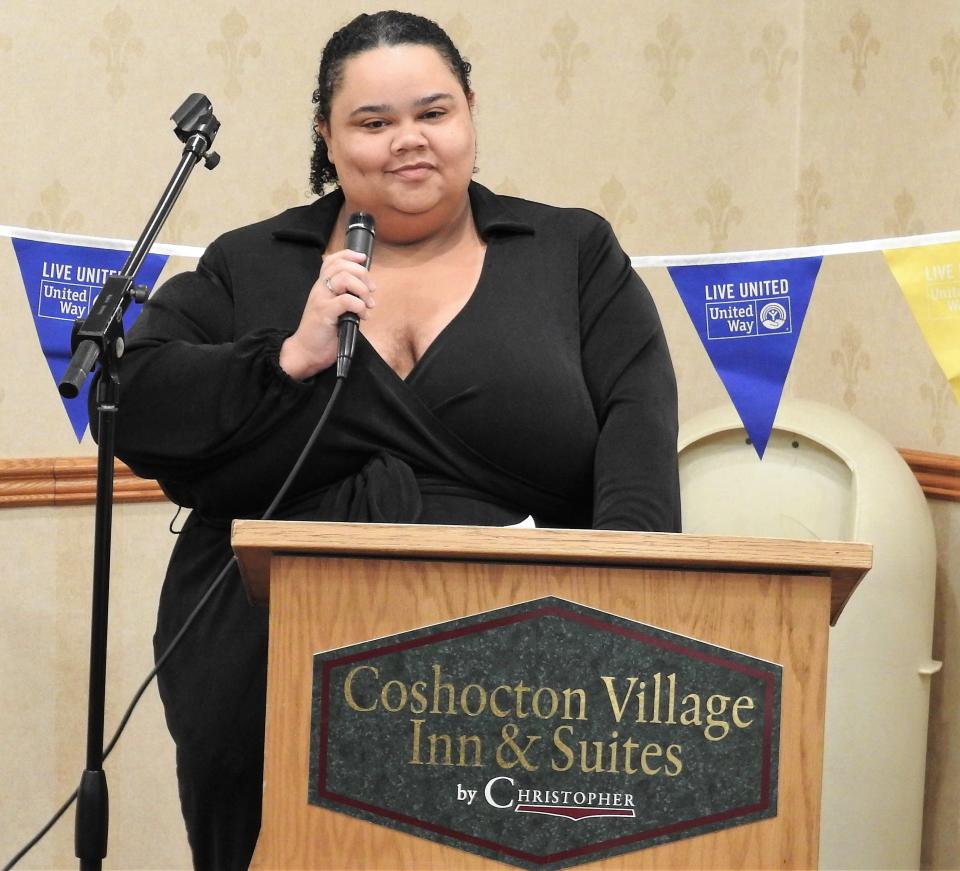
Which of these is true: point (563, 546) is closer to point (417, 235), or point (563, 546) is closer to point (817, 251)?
point (417, 235)

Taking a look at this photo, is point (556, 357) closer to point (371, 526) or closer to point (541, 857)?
point (371, 526)

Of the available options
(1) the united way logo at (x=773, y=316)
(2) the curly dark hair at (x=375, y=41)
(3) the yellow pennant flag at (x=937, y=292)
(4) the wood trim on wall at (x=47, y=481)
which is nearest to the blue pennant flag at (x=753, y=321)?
(1) the united way logo at (x=773, y=316)

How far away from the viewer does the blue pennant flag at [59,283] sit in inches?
103

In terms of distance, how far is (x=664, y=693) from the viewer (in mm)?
1258

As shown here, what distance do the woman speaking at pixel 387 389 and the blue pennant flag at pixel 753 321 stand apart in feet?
2.17

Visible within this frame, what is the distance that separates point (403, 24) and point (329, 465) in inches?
25.8

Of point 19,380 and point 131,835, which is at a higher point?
point 19,380

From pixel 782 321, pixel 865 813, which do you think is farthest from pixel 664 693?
pixel 865 813

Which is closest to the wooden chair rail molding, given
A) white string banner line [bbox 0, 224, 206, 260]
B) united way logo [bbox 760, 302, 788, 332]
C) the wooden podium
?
white string banner line [bbox 0, 224, 206, 260]

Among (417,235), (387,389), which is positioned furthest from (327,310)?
(417,235)

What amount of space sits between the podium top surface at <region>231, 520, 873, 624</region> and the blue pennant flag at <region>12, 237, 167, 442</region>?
1498 millimetres

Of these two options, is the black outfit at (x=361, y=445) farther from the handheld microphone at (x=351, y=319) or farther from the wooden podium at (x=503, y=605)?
the wooden podium at (x=503, y=605)

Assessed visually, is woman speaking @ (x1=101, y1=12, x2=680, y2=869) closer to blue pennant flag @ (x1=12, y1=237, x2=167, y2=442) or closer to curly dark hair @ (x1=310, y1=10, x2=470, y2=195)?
curly dark hair @ (x1=310, y1=10, x2=470, y2=195)

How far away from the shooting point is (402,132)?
187cm
